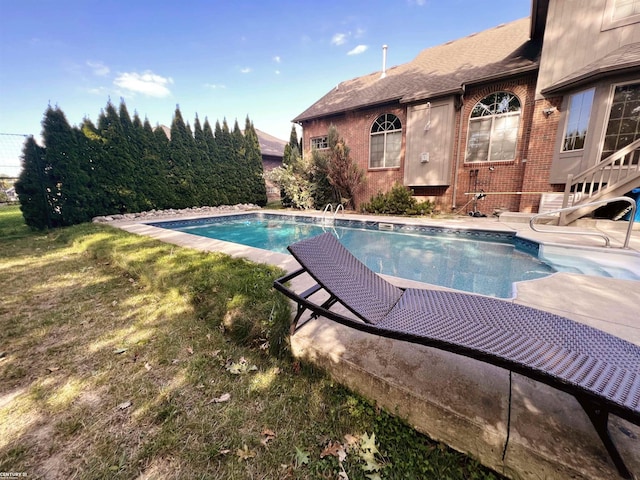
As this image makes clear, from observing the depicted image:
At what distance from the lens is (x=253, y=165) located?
1459cm

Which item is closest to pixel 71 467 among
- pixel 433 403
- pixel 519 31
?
pixel 433 403

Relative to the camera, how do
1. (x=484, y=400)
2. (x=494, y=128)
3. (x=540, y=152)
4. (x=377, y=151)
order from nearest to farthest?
(x=484, y=400) → (x=540, y=152) → (x=494, y=128) → (x=377, y=151)

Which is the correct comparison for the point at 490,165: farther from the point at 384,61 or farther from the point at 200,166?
the point at 200,166

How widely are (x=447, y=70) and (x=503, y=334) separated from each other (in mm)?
12460

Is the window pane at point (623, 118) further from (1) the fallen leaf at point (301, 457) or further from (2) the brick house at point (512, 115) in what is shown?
(1) the fallen leaf at point (301, 457)

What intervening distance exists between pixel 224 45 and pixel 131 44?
182 inches

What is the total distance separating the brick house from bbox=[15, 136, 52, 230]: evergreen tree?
1018cm

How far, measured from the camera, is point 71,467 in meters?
1.33

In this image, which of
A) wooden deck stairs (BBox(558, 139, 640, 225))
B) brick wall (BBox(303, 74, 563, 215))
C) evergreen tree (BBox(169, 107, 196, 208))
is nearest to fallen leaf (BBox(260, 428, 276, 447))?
wooden deck stairs (BBox(558, 139, 640, 225))

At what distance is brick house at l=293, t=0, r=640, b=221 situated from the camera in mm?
6621

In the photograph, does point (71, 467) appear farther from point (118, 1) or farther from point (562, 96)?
point (118, 1)

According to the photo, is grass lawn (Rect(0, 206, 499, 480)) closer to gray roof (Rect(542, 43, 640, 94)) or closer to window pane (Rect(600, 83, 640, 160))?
gray roof (Rect(542, 43, 640, 94))

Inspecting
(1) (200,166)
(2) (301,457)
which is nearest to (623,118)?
(2) (301,457)

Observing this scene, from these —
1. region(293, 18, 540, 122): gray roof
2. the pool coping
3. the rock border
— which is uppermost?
region(293, 18, 540, 122): gray roof
